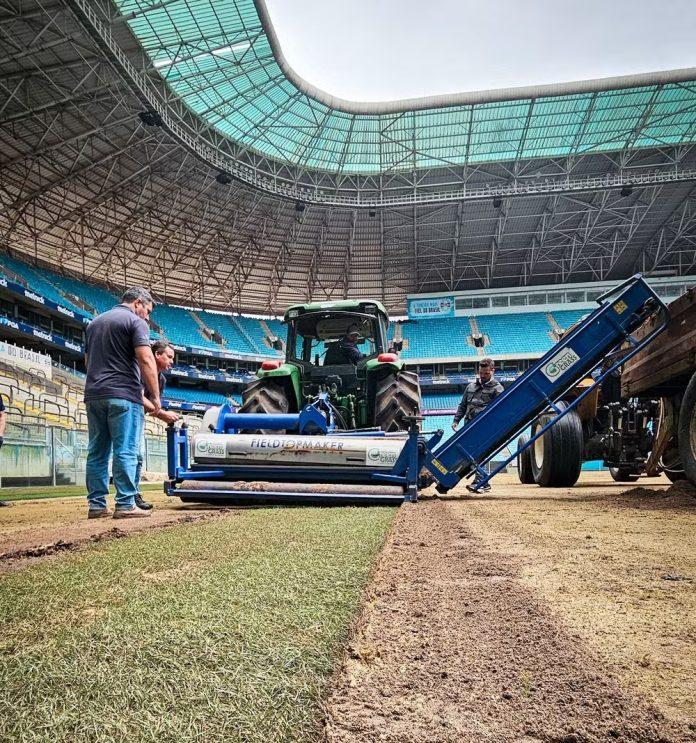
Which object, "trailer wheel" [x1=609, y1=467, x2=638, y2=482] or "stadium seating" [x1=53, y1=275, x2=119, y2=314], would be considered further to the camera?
"stadium seating" [x1=53, y1=275, x2=119, y2=314]

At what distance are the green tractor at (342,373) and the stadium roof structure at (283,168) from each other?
1449cm

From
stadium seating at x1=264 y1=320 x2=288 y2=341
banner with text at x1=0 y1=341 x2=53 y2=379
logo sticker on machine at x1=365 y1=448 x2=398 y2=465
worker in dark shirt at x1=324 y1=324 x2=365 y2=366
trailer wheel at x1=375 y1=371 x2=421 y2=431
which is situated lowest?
logo sticker on machine at x1=365 y1=448 x2=398 y2=465

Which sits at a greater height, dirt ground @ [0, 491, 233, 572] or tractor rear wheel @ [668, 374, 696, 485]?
tractor rear wheel @ [668, 374, 696, 485]

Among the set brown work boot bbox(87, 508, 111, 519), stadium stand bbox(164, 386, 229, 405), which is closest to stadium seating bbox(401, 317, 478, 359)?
stadium stand bbox(164, 386, 229, 405)

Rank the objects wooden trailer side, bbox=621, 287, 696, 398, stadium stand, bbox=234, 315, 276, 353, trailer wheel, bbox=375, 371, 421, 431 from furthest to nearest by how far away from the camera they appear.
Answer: stadium stand, bbox=234, 315, 276, 353, trailer wheel, bbox=375, 371, 421, 431, wooden trailer side, bbox=621, 287, 696, 398

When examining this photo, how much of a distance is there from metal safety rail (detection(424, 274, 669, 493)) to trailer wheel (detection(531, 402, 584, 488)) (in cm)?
95

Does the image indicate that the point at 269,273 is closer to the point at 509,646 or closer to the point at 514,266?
the point at 514,266

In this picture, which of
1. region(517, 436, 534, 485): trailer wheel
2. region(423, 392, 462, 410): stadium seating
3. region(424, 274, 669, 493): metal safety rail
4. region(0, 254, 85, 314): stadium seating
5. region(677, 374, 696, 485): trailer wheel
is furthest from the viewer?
region(423, 392, 462, 410): stadium seating

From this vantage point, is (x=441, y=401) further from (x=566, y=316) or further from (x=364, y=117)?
(x=364, y=117)

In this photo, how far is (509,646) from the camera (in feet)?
3.86

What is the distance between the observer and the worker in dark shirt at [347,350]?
693cm

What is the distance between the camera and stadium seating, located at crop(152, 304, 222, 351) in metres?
34.1

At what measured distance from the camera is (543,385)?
5.44 metres

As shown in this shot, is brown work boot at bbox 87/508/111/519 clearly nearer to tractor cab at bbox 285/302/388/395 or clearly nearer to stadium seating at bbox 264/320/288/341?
tractor cab at bbox 285/302/388/395
